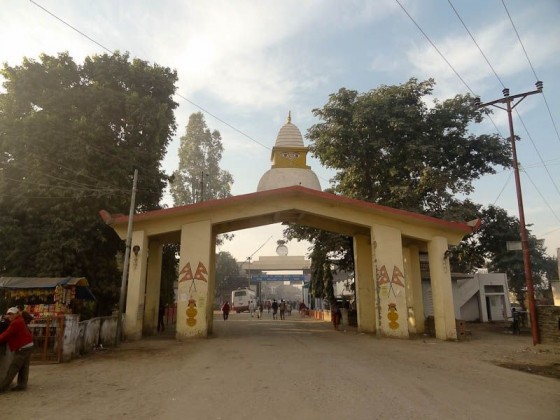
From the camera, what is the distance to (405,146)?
24.6 m

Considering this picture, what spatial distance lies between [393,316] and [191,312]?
28.3 ft

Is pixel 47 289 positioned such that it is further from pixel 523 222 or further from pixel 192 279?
pixel 523 222

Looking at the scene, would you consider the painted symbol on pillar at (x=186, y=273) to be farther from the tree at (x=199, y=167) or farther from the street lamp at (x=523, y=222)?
the tree at (x=199, y=167)

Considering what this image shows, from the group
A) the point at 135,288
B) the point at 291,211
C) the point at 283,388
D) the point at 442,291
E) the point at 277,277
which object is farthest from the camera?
the point at 277,277

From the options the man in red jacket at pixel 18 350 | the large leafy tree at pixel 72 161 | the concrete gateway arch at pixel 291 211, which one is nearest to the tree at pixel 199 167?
the large leafy tree at pixel 72 161

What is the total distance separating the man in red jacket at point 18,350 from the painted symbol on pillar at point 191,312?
9085 millimetres

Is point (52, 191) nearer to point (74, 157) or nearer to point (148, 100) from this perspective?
point (74, 157)

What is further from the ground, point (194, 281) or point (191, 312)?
point (194, 281)

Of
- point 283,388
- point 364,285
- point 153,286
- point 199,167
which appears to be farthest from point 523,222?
point 199,167

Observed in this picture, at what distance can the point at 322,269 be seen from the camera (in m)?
32.5

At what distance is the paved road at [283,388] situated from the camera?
241 inches

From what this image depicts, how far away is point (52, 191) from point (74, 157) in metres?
1.94

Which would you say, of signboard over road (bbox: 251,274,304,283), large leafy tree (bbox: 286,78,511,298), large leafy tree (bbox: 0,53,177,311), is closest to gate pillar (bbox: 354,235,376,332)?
large leafy tree (bbox: 286,78,511,298)

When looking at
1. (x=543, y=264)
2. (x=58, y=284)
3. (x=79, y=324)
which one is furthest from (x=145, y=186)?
(x=543, y=264)
